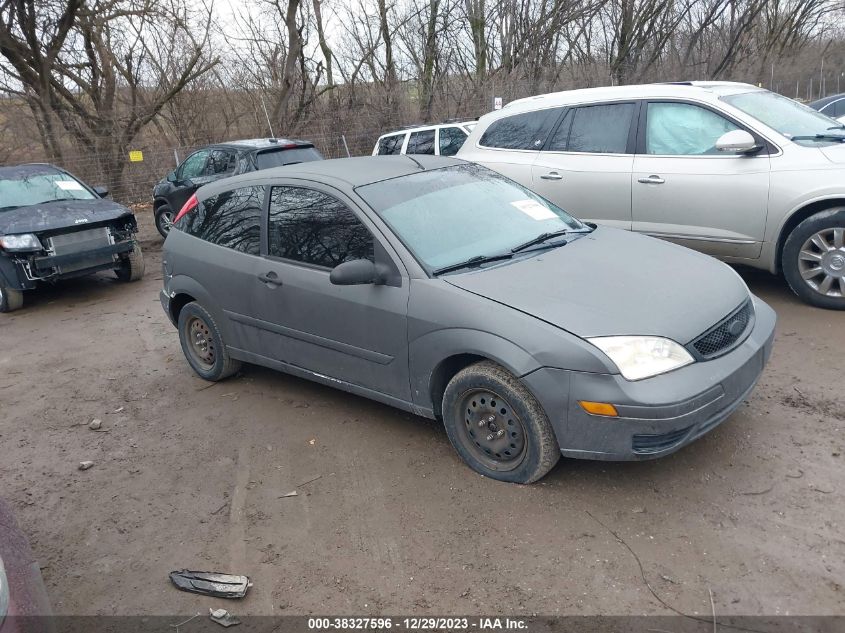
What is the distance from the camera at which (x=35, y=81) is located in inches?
617

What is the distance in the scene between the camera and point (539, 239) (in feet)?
A: 13.8

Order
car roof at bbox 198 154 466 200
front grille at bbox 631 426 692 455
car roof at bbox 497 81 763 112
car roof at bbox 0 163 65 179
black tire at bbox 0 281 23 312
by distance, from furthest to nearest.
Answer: car roof at bbox 0 163 65 179, black tire at bbox 0 281 23 312, car roof at bbox 497 81 763 112, car roof at bbox 198 154 466 200, front grille at bbox 631 426 692 455

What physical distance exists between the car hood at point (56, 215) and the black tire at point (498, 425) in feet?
20.7

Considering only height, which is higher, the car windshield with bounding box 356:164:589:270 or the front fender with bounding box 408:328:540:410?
the car windshield with bounding box 356:164:589:270

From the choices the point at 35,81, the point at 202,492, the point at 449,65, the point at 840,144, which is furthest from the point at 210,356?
the point at 449,65

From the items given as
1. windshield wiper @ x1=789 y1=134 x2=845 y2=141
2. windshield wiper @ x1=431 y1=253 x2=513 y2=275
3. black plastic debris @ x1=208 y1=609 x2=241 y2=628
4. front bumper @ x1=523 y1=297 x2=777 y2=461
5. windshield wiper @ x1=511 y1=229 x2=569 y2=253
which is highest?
windshield wiper @ x1=789 y1=134 x2=845 y2=141

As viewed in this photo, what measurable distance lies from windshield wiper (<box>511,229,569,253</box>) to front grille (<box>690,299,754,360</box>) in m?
1.17

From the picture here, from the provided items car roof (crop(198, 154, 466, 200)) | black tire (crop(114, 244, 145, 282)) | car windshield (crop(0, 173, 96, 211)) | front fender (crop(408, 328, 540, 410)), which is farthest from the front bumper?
car windshield (crop(0, 173, 96, 211))

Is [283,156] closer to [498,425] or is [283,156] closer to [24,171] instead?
[24,171]

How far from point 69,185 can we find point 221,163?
2542 millimetres

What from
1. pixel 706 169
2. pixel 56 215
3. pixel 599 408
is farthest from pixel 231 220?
pixel 56 215

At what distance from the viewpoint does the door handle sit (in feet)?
14.6

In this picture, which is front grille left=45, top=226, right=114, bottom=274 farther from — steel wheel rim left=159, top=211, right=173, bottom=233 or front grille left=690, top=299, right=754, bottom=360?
front grille left=690, top=299, right=754, bottom=360

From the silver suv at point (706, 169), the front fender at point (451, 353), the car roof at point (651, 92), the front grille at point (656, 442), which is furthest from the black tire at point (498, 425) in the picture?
the car roof at point (651, 92)
